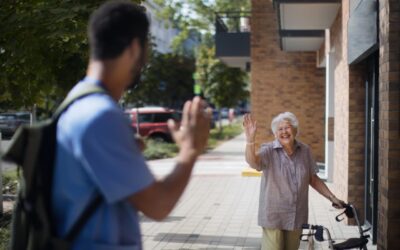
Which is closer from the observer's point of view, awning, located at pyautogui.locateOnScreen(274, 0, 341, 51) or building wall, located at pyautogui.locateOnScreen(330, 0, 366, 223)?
building wall, located at pyautogui.locateOnScreen(330, 0, 366, 223)

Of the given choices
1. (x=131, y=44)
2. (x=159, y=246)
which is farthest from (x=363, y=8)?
(x=131, y=44)

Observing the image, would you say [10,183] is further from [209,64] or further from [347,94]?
[209,64]

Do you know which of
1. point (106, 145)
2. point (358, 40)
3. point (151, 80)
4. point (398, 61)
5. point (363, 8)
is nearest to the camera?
point (106, 145)

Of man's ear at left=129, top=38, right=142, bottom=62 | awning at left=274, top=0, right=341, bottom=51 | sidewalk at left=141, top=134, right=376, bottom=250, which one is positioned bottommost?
sidewalk at left=141, top=134, right=376, bottom=250

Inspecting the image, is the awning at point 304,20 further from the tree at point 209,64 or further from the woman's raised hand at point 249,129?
the tree at point 209,64

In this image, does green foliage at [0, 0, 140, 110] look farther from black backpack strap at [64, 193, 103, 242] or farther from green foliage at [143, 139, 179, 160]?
green foliage at [143, 139, 179, 160]

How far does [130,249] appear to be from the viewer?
2.11m

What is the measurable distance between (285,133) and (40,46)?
2.53 meters

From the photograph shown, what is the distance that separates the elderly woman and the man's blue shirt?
3.05 metres

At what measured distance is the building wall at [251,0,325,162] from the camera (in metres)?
16.9

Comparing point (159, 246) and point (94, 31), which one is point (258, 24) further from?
point (94, 31)

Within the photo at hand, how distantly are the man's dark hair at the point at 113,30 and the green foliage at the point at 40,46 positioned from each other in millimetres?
3544

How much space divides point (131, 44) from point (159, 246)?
18.6 ft

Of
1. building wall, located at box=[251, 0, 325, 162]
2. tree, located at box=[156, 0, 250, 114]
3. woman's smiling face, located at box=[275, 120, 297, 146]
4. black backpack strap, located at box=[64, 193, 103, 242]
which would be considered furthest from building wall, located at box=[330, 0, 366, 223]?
tree, located at box=[156, 0, 250, 114]
